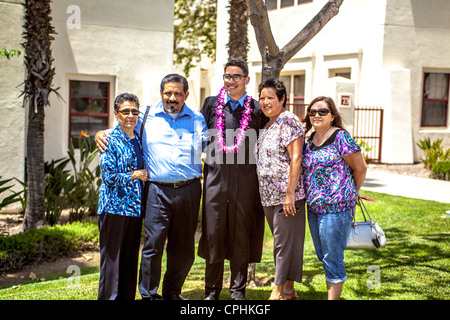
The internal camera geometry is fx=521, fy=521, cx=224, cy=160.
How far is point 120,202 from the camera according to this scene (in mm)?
4586

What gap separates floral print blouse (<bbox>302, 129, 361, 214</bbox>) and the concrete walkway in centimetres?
693

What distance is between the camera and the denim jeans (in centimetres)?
448

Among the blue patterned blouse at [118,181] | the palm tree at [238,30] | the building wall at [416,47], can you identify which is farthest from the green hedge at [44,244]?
the building wall at [416,47]

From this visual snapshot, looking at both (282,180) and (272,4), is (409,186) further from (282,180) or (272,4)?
(272,4)

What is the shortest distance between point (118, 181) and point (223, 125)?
115cm

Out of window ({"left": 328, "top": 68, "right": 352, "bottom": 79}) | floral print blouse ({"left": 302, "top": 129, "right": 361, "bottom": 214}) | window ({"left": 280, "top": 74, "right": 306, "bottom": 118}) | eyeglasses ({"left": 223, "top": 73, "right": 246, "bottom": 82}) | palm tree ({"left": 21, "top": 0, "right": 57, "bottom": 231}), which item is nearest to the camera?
floral print blouse ({"left": 302, "top": 129, "right": 361, "bottom": 214})

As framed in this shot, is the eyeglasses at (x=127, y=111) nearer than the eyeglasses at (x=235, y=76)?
Yes

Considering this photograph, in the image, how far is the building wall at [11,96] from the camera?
10297 millimetres

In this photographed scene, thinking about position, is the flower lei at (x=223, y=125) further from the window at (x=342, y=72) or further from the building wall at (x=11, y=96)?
the window at (x=342, y=72)

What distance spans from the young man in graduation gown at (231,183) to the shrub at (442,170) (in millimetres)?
10173

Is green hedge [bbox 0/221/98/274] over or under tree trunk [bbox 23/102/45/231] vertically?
under

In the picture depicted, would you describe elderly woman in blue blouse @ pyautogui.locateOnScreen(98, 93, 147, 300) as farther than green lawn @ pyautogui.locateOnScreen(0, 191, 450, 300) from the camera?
No

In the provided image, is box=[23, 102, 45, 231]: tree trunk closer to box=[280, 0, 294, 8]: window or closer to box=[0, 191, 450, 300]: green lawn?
box=[0, 191, 450, 300]: green lawn

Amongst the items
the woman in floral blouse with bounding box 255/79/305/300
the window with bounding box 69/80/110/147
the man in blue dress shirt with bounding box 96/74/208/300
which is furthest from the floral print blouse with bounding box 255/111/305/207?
the window with bounding box 69/80/110/147
